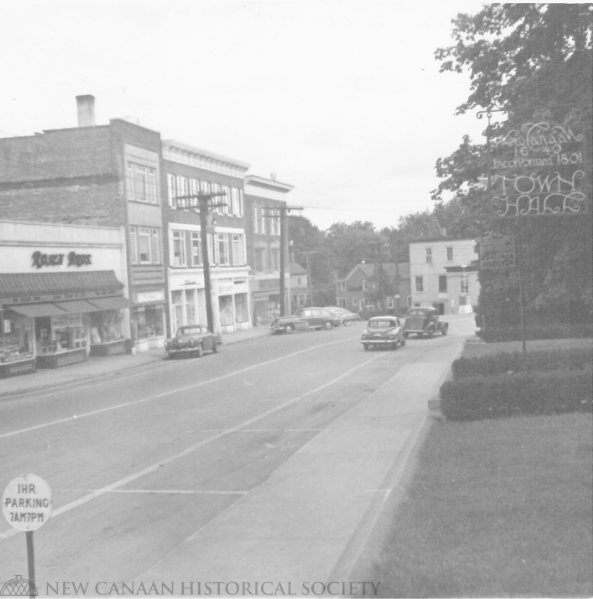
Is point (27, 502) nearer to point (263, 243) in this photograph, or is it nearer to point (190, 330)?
point (190, 330)

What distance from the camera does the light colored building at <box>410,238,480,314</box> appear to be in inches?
1551

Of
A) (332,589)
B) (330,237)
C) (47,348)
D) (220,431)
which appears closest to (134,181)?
(47,348)

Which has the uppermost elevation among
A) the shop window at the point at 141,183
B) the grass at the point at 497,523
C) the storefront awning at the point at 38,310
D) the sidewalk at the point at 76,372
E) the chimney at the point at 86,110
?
the chimney at the point at 86,110

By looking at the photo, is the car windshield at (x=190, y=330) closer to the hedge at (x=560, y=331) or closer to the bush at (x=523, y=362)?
the hedge at (x=560, y=331)

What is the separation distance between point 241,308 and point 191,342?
921 inches

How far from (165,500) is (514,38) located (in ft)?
39.6

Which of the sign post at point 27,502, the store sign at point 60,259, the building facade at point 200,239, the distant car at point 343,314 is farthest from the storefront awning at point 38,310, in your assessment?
the distant car at point 343,314

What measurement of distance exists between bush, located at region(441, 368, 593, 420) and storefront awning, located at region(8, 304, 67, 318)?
21.2 metres

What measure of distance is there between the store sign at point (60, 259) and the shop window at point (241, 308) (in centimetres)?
2361

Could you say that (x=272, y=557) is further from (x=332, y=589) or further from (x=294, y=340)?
(x=294, y=340)

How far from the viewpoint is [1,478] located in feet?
38.7

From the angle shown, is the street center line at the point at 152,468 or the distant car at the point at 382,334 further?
the distant car at the point at 382,334

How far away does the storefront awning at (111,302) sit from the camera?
1459 inches

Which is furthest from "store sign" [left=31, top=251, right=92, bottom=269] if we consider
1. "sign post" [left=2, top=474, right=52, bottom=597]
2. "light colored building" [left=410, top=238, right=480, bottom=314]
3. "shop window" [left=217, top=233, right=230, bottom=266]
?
"sign post" [left=2, top=474, right=52, bottom=597]
